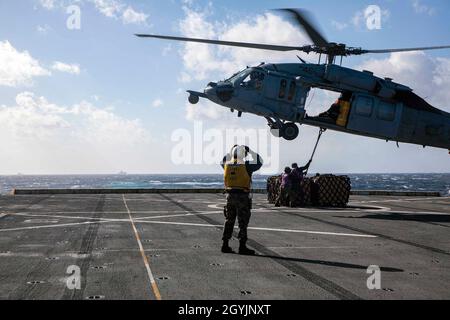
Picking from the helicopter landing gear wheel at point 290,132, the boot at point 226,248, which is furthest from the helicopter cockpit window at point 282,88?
the boot at point 226,248

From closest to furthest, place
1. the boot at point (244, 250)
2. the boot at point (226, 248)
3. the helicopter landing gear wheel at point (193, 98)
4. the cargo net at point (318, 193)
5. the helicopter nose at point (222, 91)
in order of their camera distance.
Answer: the boot at point (244, 250)
the boot at point (226, 248)
the helicopter nose at point (222, 91)
the helicopter landing gear wheel at point (193, 98)
the cargo net at point (318, 193)

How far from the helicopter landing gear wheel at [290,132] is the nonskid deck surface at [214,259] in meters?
5.59

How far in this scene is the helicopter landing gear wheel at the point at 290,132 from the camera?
20.5 metres

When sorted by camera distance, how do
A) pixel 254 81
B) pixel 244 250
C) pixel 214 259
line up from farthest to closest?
pixel 254 81
pixel 244 250
pixel 214 259

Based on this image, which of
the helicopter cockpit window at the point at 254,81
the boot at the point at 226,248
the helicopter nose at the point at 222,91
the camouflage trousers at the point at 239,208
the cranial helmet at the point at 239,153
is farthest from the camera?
the helicopter cockpit window at the point at 254,81

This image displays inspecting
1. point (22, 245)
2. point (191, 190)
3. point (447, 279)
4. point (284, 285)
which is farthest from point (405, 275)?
point (191, 190)

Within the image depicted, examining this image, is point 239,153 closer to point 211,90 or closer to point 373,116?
point 211,90

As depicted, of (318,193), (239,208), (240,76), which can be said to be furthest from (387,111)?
(239,208)

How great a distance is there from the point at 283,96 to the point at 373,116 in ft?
13.1

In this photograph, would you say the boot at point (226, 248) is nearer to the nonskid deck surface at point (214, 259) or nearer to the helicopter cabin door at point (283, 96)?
the nonskid deck surface at point (214, 259)

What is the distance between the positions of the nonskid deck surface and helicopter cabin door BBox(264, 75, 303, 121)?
6.12 metres

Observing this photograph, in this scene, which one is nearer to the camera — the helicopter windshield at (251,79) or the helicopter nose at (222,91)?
the helicopter nose at (222,91)

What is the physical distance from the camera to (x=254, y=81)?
20.0 meters
